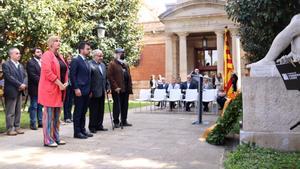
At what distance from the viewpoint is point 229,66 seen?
44.3 ft

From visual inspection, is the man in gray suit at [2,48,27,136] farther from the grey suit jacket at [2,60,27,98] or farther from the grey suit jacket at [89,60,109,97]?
the grey suit jacket at [89,60,109,97]

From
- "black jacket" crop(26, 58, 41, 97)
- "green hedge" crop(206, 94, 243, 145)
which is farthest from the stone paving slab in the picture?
"black jacket" crop(26, 58, 41, 97)

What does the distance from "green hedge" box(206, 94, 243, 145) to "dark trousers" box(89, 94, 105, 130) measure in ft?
9.58

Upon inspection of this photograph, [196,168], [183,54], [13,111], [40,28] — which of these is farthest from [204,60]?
[196,168]

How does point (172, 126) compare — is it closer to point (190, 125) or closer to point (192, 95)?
point (190, 125)

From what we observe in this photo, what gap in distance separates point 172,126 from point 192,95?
550 centimetres

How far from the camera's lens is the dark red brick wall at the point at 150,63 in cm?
3675

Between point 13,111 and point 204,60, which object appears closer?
point 13,111

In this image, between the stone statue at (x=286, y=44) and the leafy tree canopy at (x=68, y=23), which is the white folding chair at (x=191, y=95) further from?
the stone statue at (x=286, y=44)

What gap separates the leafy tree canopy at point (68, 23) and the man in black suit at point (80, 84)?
319 inches

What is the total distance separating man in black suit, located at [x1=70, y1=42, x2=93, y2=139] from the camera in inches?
329

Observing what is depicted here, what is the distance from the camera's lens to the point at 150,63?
37219 millimetres

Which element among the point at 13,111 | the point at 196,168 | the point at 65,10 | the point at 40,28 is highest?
the point at 65,10

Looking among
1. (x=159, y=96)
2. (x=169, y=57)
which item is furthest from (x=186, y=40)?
(x=159, y=96)
